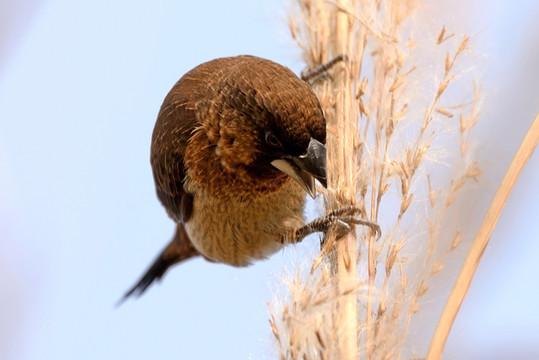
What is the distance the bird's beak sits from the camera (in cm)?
212

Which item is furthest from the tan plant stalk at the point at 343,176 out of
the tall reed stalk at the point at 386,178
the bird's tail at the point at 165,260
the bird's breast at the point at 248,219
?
the bird's tail at the point at 165,260

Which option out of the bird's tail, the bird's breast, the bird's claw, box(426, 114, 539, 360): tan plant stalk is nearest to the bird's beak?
the bird's claw

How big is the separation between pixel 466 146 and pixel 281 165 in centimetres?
92

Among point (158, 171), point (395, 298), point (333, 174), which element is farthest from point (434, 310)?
point (158, 171)

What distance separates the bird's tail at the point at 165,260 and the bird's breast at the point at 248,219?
595 mm

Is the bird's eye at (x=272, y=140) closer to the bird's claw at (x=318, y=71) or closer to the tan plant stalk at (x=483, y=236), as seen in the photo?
the bird's claw at (x=318, y=71)

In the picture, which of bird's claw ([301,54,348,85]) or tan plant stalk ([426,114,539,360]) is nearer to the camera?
tan plant stalk ([426,114,539,360])

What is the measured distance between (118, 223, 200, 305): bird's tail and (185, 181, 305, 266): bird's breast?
1.95 feet

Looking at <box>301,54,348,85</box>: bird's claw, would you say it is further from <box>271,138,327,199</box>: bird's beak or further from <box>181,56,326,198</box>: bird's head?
<box>271,138,327,199</box>: bird's beak

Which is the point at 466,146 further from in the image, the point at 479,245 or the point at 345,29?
the point at 345,29

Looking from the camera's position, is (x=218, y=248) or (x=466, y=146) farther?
(x=218, y=248)

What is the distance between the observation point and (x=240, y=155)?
251 cm

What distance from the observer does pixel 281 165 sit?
2377mm

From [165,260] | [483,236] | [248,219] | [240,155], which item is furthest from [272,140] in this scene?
[165,260]
